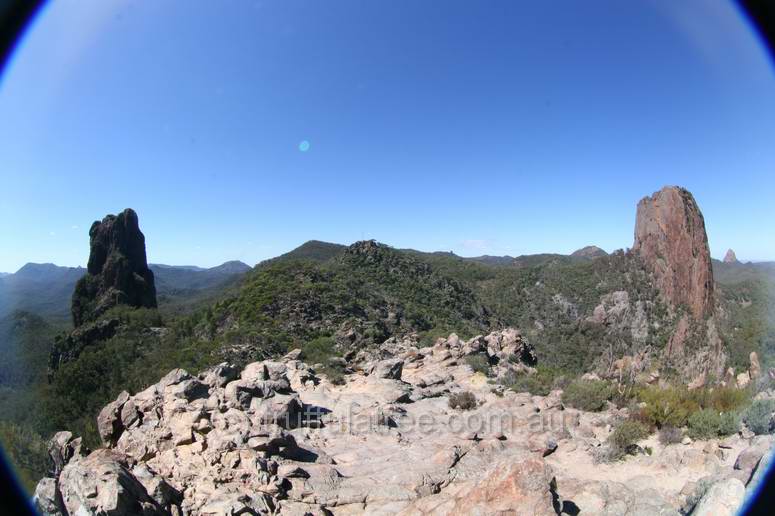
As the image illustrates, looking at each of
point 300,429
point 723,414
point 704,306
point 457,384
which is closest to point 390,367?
point 457,384

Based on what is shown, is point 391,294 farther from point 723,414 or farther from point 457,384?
point 723,414

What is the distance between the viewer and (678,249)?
2552 inches

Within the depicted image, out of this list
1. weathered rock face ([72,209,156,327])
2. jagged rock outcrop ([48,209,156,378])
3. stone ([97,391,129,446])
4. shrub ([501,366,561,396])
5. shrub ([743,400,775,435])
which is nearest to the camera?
shrub ([743,400,775,435])

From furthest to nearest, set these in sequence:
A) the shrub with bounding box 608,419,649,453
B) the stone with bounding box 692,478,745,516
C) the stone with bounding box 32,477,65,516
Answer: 1. the shrub with bounding box 608,419,649,453
2. the stone with bounding box 32,477,65,516
3. the stone with bounding box 692,478,745,516

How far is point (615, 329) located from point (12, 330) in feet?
282

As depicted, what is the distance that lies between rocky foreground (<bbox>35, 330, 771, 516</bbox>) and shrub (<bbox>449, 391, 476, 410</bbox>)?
4cm

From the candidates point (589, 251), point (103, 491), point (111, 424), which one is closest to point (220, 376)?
point (111, 424)

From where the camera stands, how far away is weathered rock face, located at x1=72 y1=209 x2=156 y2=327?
156ft

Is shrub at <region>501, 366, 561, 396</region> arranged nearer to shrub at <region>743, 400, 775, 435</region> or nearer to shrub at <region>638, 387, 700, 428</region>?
shrub at <region>638, 387, 700, 428</region>

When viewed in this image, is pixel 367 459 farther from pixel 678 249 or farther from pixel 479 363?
pixel 678 249

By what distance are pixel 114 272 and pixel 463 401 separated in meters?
50.6

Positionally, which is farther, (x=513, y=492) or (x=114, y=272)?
(x=114, y=272)

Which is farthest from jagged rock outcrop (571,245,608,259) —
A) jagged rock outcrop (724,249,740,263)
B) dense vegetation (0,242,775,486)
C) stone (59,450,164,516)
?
stone (59,450,164,516)

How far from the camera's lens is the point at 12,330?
5309 cm
